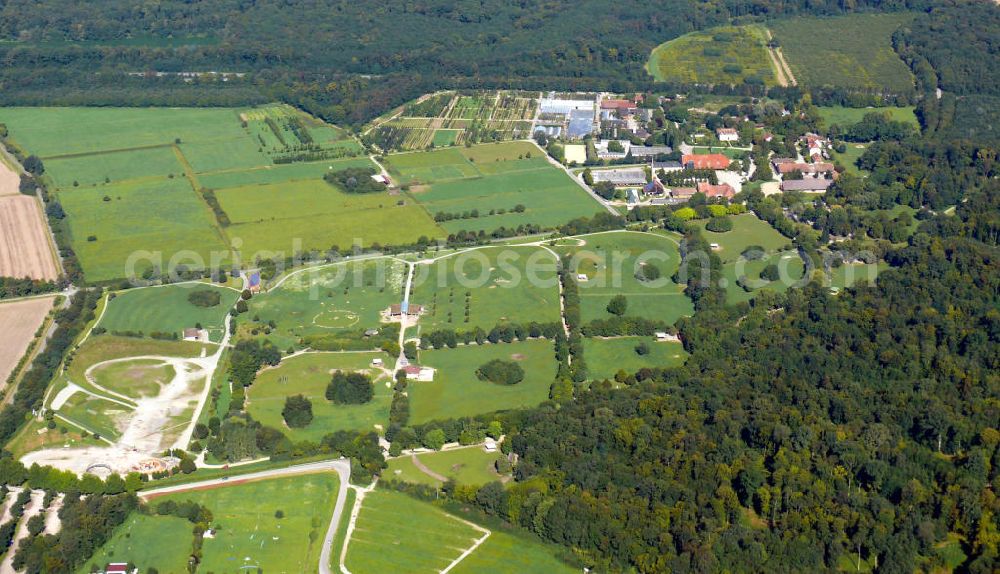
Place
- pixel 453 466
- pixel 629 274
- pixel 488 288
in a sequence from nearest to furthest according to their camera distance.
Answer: pixel 453 466 < pixel 488 288 < pixel 629 274

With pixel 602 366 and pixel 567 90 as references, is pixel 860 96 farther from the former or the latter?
pixel 602 366

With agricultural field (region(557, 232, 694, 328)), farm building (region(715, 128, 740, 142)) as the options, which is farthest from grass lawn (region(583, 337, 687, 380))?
farm building (region(715, 128, 740, 142))

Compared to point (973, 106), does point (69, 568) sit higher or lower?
higher

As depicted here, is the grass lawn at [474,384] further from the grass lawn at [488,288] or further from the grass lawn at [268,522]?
the grass lawn at [268,522]

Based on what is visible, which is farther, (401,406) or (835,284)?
(835,284)

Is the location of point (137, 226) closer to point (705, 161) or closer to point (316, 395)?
point (316, 395)

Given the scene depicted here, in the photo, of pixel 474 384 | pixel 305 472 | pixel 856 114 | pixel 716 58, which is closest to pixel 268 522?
pixel 305 472

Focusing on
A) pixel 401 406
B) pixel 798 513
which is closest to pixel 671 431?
pixel 798 513
